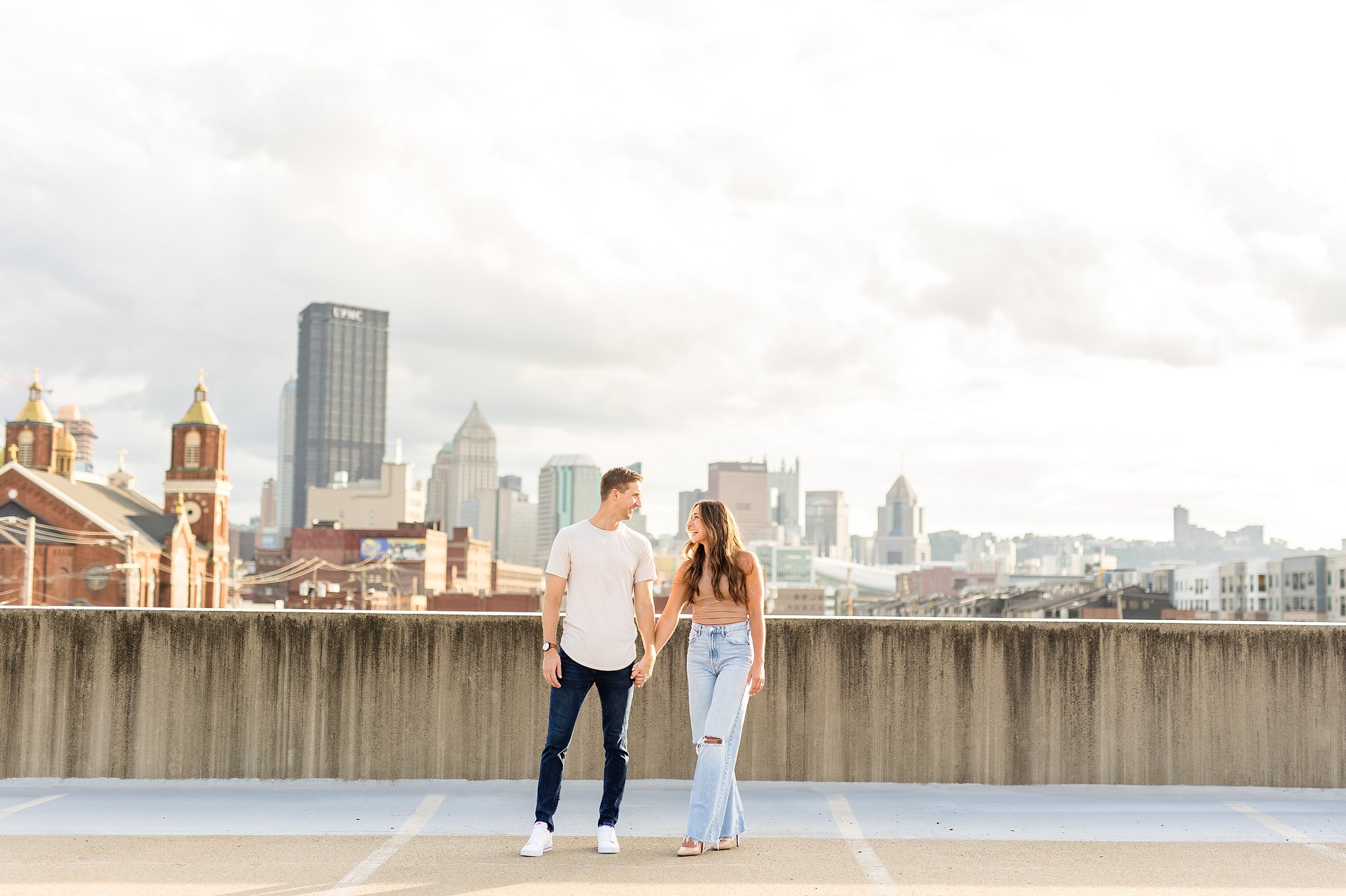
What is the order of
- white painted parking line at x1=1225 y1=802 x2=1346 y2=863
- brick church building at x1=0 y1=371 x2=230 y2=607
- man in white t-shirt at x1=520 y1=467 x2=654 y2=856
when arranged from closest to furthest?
man in white t-shirt at x1=520 y1=467 x2=654 y2=856, white painted parking line at x1=1225 y1=802 x2=1346 y2=863, brick church building at x1=0 y1=371 x2=230 y2=607

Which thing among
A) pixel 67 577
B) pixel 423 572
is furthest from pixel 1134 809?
pixel 423 572

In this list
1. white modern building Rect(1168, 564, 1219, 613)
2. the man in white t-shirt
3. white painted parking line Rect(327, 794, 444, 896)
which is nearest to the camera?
white painted parking line Rect(327, 794, 444, 896)

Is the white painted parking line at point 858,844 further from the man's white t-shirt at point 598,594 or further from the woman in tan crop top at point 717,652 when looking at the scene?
the man's white t-shirt at point 598,594

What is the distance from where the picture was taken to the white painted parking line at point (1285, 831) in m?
6.70

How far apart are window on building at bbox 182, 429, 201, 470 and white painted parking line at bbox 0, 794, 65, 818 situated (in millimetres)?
105262

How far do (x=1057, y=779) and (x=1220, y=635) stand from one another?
157cm

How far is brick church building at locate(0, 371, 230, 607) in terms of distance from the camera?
8194 centimetres

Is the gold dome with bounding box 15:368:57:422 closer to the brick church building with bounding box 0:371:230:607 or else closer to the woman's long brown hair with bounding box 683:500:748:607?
the brick church building with bounding box 0:371:230:607

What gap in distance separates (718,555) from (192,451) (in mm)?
109305

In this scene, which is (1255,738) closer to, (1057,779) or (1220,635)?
(1220,635)

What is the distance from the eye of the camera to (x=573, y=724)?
6559mm

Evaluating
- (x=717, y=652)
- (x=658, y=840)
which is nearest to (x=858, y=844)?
(x=658, y=840)

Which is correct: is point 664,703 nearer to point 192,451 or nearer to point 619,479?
point 619,479

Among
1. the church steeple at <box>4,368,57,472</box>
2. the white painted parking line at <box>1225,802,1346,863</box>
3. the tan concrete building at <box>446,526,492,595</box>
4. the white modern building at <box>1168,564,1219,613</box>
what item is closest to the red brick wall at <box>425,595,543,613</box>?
the church steeple at <box>4,368,57,472</box>
